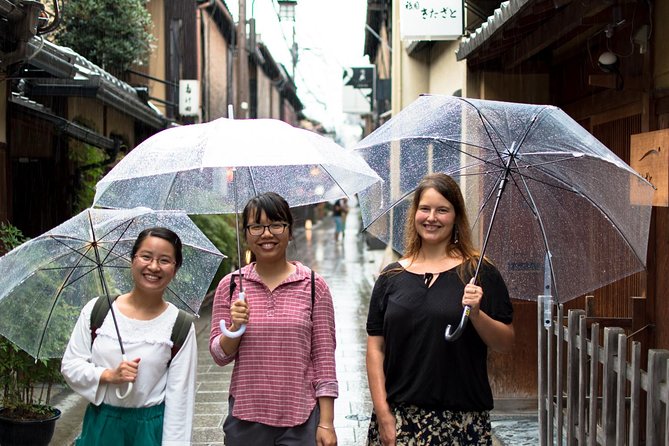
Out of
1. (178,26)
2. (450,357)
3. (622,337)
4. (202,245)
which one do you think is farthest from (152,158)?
(178,26)

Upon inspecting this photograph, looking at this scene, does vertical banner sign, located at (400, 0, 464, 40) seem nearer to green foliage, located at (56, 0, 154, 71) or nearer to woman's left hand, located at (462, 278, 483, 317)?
green foliage, located at (56, 0, 154, 71)

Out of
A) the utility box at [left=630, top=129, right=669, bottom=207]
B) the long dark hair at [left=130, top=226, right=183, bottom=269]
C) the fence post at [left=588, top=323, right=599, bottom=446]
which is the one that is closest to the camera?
the long dark hair at [left=130, top=226, right=183, bottom=269]

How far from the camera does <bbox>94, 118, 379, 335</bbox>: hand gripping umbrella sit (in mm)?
3818

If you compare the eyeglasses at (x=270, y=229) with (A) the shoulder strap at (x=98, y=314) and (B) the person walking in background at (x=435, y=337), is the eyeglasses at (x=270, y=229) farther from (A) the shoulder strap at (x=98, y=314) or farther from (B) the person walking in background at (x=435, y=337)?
(A) the shoulder strap at (x=98, y=314)

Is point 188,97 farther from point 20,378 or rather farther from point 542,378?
point 542,378

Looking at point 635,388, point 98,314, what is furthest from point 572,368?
point 98,314

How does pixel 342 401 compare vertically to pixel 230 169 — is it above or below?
below

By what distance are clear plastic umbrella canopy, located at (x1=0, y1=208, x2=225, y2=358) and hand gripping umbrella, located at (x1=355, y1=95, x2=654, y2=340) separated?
1017 millimetres

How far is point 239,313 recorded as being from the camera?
3578mm

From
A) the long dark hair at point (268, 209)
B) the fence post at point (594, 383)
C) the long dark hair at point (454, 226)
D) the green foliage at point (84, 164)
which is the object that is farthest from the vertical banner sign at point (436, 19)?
the long dark hair at point (268, 209)

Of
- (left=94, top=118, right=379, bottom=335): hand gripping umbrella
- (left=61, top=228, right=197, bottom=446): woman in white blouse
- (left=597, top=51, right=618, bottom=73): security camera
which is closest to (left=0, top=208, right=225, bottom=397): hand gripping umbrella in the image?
(left=94, top=118, right=379, bottom=335): hand gripping umbrella

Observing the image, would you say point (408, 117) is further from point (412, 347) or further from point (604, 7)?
point (604, 7)

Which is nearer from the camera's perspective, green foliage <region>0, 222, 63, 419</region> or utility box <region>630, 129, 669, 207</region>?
utility box <region>630, 129, 669, 207</region>

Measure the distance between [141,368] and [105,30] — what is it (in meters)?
11.5
